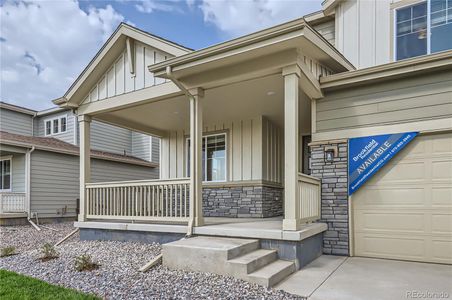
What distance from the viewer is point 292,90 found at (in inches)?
186

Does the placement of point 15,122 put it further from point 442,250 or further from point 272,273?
point 442,250

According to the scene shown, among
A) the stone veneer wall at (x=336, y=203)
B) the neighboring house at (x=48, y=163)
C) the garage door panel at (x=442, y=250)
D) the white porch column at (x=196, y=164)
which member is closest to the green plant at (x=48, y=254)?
the white porch column at (x=196, y=164)

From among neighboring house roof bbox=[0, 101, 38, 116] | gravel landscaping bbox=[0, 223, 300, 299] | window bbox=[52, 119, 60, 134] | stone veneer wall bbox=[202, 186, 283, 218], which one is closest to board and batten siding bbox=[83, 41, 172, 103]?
gravel landscaping bbox=[0, 223, 300, 299]

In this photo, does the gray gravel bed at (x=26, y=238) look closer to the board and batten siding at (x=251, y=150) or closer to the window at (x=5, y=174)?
the window at (x=5, y=174)

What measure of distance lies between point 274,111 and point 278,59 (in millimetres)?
3093

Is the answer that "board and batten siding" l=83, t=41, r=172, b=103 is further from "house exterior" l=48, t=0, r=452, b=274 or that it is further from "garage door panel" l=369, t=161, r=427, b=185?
"garage door panel" l=369, t=161, r=427, b=185

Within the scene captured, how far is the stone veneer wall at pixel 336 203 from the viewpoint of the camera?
5.69 m

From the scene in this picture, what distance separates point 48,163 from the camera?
1212cm

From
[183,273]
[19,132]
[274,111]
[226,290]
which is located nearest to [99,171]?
[19,132]

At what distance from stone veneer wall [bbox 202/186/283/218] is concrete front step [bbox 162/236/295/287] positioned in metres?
3.17

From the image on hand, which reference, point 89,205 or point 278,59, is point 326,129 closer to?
point 278,59

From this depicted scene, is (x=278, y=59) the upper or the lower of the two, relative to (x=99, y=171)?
upper

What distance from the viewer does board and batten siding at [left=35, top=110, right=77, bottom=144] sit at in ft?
51.8

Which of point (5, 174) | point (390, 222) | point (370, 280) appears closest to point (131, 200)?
point (370, 280)
